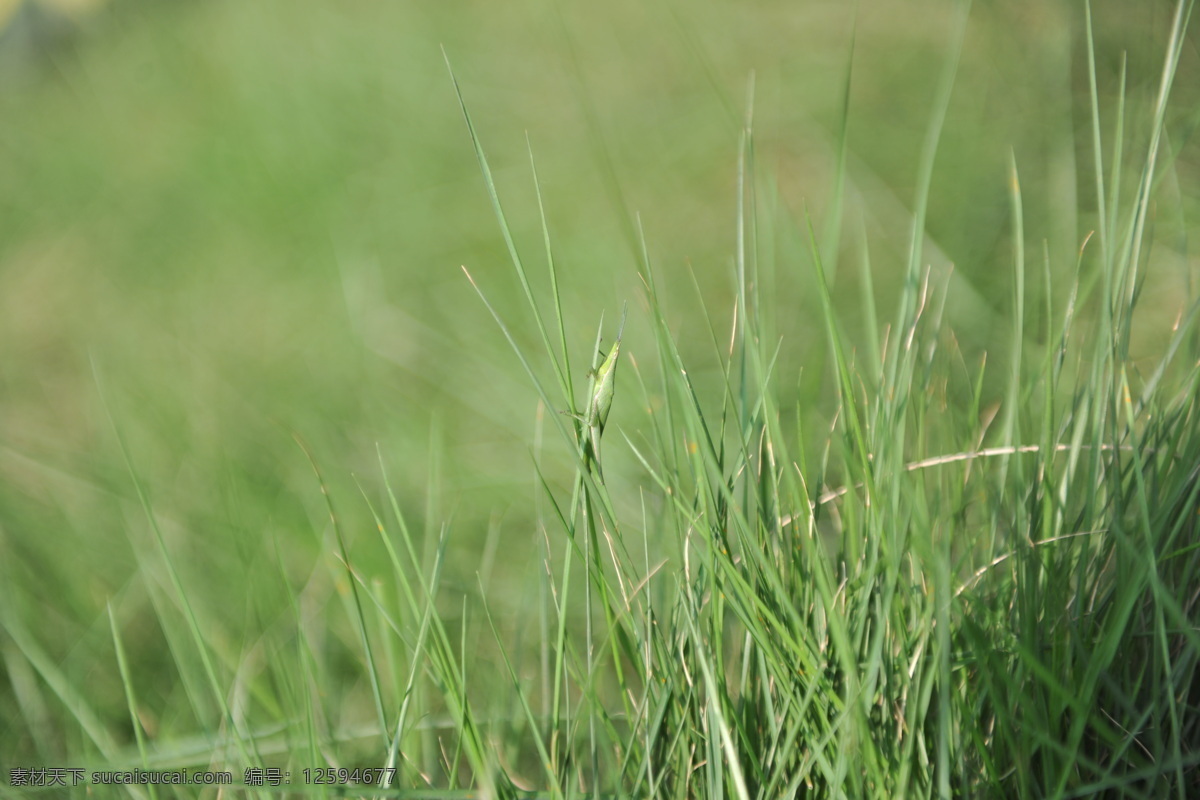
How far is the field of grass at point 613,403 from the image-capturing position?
0.32 m

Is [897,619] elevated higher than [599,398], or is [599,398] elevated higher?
[599,398]

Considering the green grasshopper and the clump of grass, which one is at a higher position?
the green grasshopper

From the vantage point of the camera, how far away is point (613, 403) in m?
0.85

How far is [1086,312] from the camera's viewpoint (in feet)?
2.53

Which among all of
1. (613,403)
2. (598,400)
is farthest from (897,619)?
(613,403)

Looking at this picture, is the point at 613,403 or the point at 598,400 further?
the point at 613,403

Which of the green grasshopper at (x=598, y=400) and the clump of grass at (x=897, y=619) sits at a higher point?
the green grasshopper at (x=598, y=400)

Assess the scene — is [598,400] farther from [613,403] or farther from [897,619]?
[613,403]

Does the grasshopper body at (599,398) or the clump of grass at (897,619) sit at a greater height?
the grasshopper body at (599,398)

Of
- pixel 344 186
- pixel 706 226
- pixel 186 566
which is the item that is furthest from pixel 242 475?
pixel 706 226

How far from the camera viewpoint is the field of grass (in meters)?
0.32

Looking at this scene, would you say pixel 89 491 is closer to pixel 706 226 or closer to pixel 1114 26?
pixel 706 226

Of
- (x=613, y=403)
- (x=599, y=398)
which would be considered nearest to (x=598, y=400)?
(x=599, y=398)

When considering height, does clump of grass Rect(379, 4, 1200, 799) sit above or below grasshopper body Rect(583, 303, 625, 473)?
below
